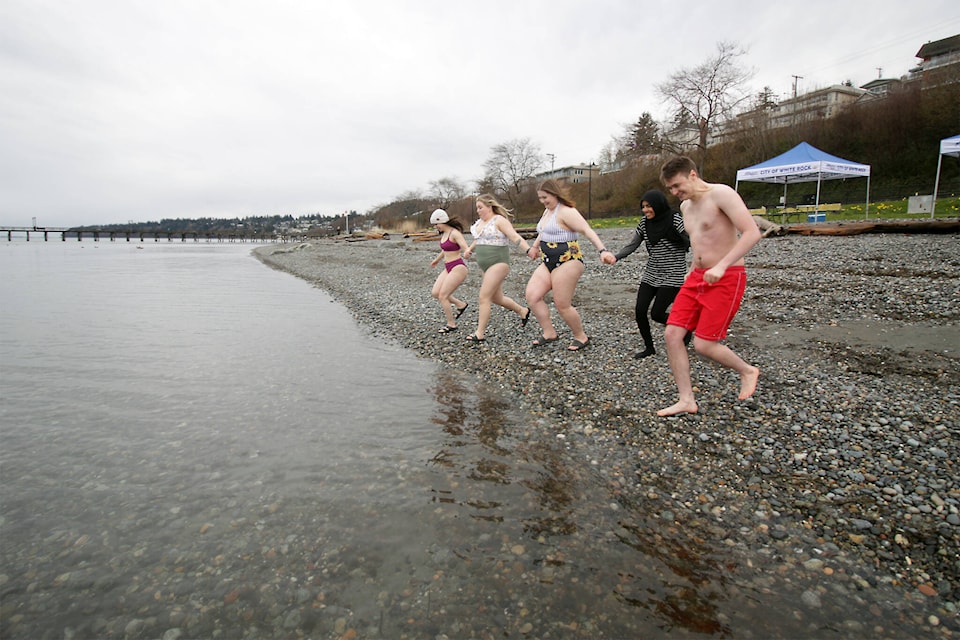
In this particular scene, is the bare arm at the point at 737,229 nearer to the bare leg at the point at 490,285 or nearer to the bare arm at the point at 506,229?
the bare arm at the point at 506,229

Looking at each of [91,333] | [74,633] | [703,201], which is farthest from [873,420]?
[91,333]

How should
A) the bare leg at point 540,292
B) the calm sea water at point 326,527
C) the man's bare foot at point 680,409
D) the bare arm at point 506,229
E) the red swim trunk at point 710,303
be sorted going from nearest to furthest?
1. the calm sea water at point 326,527
2. the red swim trunk at point 710,303
3. the man's bare foot at point 680,409
4. the bare leg at point 540,292
5. the bare arm at point 506,229

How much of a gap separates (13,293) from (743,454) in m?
21.5

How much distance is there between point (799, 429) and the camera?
3885mm

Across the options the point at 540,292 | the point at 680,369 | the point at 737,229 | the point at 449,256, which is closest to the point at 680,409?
the point at 680,369

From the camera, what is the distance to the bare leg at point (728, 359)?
4000 millimetres

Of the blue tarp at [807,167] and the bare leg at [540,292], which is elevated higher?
the blue tarp at [807,167]

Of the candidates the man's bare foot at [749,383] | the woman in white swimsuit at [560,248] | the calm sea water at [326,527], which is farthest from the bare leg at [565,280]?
the man's bare foot at [749,383]

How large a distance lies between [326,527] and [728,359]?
127 inches

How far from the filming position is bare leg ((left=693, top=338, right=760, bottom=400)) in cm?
400

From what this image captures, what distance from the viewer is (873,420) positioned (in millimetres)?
3900

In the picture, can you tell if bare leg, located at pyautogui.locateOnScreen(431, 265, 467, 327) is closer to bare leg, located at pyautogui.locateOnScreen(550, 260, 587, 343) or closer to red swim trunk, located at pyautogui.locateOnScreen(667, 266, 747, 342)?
bare leg, located at pyautogui.locateOnScreen(550, 260, 587, 343)

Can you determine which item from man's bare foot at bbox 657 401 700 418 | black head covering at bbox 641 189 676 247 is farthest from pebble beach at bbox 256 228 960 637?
black head covering at bbox 641 189 676 247

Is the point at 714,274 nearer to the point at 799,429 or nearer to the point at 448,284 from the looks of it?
the point at 799,429
